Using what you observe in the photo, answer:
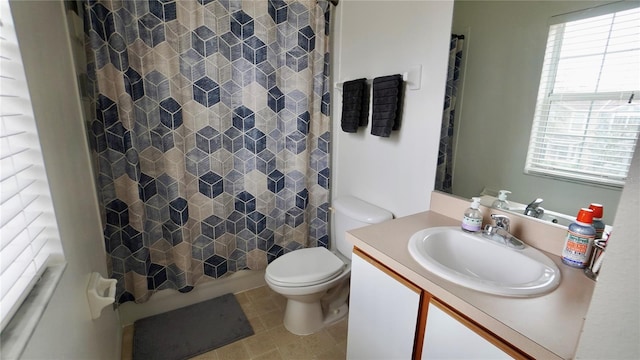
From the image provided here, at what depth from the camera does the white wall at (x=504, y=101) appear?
3.42ft

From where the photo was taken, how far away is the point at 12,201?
2.13 ft

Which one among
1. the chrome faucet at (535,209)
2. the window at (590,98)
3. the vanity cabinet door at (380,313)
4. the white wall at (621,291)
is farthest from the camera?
the chrome faucet at (535,209)

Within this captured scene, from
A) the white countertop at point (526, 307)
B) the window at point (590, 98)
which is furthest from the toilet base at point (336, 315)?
the window at point (590, 98)

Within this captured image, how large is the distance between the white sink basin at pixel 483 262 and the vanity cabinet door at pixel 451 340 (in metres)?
0.11

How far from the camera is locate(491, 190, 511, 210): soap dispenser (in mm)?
1181

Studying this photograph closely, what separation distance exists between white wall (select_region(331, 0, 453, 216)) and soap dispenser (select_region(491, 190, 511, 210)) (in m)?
0.31

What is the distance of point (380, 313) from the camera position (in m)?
1.10

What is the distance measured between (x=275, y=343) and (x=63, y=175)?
1362mm

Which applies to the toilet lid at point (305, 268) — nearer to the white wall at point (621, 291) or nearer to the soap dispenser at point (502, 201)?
the soap dispenser at point (502, 201)

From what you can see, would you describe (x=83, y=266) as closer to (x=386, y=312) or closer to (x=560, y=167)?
(x=386, y=312)

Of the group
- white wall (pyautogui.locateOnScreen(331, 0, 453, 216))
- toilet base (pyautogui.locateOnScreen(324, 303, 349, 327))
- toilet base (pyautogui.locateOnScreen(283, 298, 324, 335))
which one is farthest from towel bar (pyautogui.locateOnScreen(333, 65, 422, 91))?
toilet base (pyautogui.locateOnScreen(324, 303, 349, 327))

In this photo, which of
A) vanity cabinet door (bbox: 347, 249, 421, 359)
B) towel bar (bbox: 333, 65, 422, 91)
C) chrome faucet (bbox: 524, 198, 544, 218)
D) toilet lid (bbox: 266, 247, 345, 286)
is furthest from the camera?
toilet lid (bbox: 266, 247, 345, 286)

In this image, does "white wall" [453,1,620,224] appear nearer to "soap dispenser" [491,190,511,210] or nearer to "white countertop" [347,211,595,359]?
"soap dispenser" [491,190,511,210]

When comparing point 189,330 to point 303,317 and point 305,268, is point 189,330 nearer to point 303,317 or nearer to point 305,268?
point 303,317
